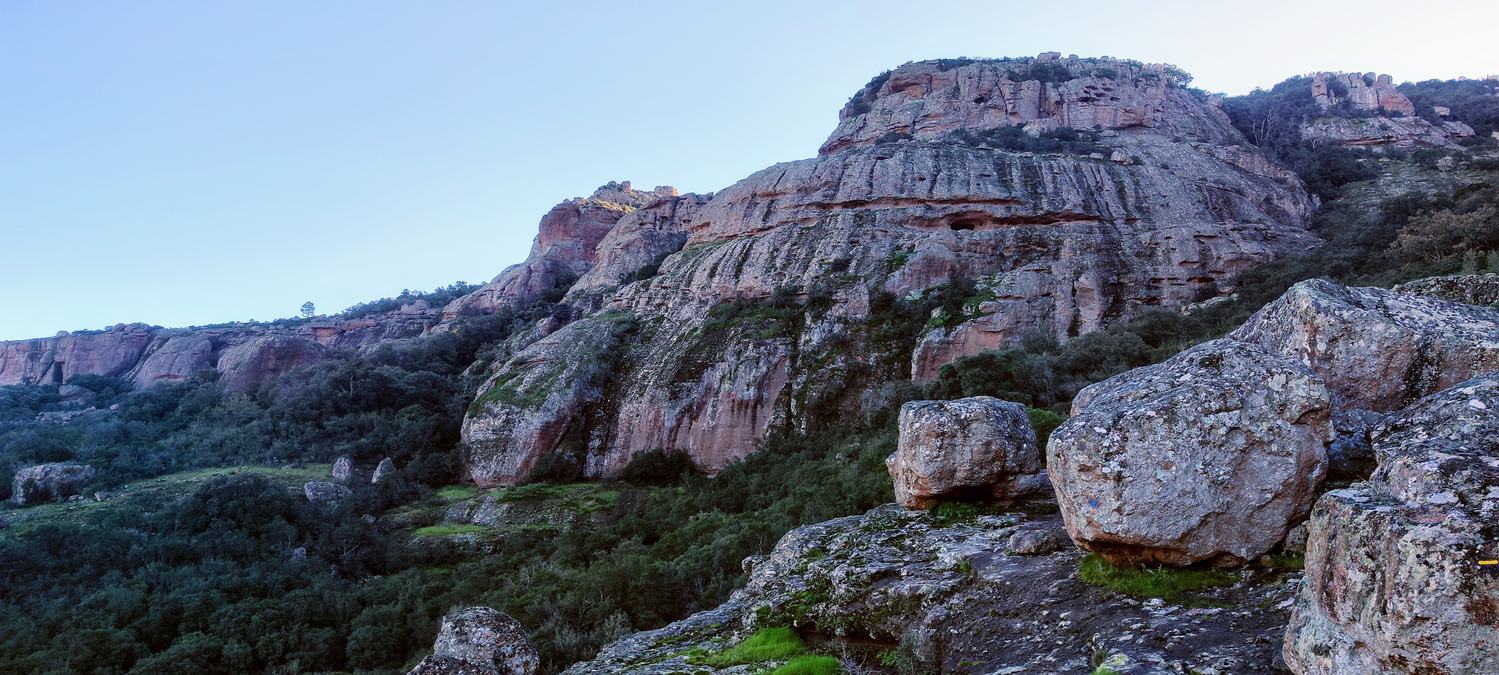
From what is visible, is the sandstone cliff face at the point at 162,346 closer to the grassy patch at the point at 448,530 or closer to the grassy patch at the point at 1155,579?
the grassy patch at the point at 448,530

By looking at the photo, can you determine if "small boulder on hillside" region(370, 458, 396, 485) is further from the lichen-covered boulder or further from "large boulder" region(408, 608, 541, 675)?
the lichen-covered boulder

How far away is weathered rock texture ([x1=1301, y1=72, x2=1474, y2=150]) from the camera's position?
5869 centimetres

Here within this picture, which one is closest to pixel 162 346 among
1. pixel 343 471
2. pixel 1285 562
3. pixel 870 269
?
pixel 343 471

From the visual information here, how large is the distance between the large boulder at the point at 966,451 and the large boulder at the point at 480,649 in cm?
615

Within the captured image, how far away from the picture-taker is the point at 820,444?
109 ft

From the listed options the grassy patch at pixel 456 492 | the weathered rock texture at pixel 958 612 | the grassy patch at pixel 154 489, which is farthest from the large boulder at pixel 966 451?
the grassy patch at pixel 154 489

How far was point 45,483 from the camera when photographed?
3356 cm

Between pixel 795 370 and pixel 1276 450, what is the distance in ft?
105

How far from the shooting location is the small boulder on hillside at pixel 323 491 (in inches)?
1359

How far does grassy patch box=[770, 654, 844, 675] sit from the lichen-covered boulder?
7884mm

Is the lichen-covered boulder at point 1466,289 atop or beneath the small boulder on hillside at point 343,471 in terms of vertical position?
atop

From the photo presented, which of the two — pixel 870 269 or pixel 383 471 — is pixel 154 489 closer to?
pixel 383 471

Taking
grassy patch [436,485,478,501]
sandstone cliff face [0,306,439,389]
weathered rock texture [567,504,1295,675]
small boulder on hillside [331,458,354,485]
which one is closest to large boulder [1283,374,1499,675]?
weathered rock texture [567,504,1295,675]

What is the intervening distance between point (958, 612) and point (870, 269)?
115ft
